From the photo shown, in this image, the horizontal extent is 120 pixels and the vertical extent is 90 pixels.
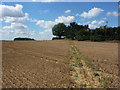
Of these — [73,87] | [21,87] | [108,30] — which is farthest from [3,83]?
[108,30]

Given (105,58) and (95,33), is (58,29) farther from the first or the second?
(105,58)

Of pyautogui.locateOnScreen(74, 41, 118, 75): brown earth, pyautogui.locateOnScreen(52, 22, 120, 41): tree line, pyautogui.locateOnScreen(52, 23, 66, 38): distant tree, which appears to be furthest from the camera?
pyautogui.locateOnScreen(52, 23, 66, 38): distant tree

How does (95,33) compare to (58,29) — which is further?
(58,29)

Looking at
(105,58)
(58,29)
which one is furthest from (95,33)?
(105,58)

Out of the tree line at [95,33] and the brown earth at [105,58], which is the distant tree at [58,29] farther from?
the brown earth at [105,58]

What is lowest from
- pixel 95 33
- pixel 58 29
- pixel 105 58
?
pixel 105 58

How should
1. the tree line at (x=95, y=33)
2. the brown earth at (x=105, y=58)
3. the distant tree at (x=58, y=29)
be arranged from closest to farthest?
the brown earth at (x=105, y=58) → the tree line at (x=95, y=33) → the distant tree at (x=58, y=29)

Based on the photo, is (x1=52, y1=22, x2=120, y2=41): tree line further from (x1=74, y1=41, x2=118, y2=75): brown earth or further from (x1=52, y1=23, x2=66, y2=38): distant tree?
(x1=74, y1=41, x2=118, y2=75): brown earth

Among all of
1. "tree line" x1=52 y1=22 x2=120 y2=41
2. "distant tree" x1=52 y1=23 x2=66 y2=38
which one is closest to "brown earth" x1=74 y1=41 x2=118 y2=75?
"tree line" x1=52 y1=22 x2=120 y2=41

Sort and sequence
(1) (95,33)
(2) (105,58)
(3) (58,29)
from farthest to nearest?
(3) (58,29) < (1) (95,33) < (2) (105,58)

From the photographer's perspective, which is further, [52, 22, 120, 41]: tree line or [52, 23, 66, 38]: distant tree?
[52, 23, 66, 38]: distant tree

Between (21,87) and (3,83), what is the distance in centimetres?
54

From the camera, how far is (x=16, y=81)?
2.57 meters

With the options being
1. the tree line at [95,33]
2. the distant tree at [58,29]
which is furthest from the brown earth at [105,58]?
the distant tree at [58,29]
